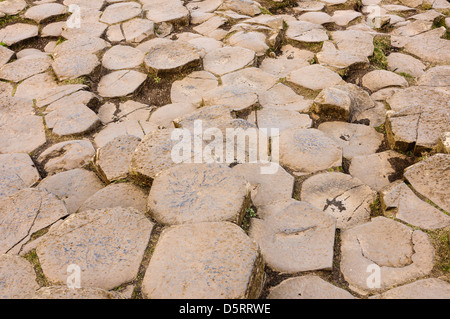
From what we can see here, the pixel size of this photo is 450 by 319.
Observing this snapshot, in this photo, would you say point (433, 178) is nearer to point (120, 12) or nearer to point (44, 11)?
point (120, 12)

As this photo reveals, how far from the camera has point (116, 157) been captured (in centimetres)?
211

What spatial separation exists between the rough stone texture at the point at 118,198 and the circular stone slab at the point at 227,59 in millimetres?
1504

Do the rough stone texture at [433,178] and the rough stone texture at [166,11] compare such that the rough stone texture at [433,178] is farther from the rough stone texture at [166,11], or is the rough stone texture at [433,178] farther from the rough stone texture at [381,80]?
the rough stone texture at [166,11]

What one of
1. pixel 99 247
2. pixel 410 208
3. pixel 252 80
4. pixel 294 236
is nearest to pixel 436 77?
pixel 252 80

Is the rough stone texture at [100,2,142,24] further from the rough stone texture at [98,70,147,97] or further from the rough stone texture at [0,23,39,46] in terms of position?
the rough stone texture at [98,70,147,97]

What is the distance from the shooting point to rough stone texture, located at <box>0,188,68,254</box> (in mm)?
1672

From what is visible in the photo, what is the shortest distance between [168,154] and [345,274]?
1.09m

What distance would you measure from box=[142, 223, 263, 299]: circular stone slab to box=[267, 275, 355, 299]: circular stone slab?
106mm

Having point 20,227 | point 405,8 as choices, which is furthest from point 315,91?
point 405,8

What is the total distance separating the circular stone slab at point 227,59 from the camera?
310cm

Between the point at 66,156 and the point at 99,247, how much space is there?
1.04 metres

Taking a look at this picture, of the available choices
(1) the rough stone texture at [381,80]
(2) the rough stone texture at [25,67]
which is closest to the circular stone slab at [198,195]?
(1) the rough stone texture at [381,80]
